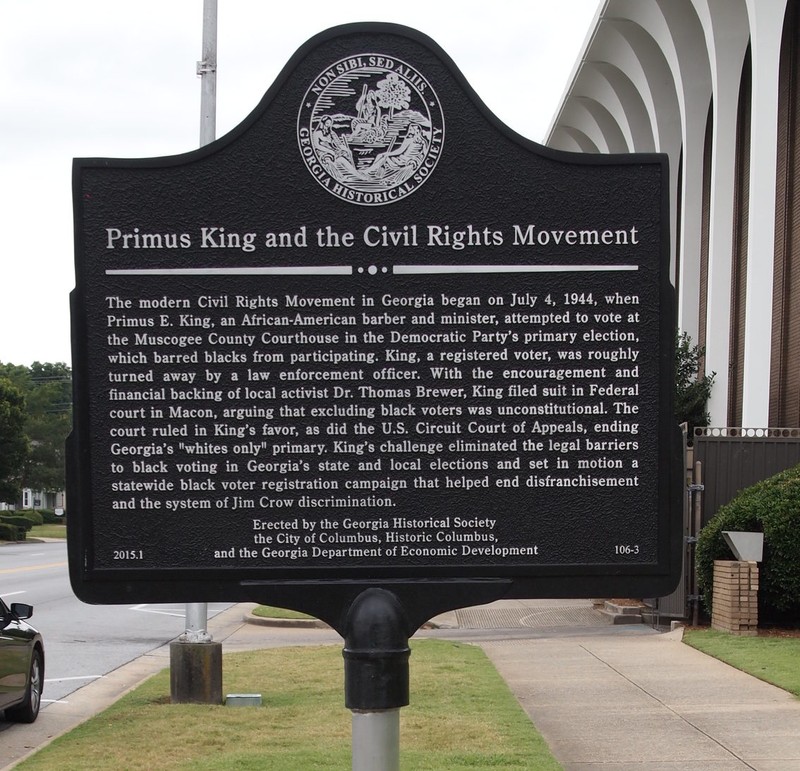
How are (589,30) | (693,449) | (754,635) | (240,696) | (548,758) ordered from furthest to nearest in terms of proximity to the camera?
(589,30)
(693,449)
(754,635)
(240,696)
(548,758)

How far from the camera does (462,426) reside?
3758 mm

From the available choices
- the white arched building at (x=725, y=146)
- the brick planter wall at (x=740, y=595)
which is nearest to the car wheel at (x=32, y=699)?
the brick planter wall at (x=740, y=595)

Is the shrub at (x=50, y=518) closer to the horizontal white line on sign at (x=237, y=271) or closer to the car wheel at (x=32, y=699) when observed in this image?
the car wheel at (x=32, y=699)

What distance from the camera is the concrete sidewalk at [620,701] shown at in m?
8.08

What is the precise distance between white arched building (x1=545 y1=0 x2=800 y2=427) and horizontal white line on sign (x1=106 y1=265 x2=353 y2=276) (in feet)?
65.7

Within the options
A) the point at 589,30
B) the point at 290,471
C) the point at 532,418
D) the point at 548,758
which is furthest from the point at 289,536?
the point at 589,30

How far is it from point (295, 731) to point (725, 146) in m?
21.1

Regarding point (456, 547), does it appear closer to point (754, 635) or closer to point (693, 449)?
point (754, 635)

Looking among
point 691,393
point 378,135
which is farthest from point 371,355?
point 691,393

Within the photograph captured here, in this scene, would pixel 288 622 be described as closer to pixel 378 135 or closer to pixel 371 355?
pixel 371 355

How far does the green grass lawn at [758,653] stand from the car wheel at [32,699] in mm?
6683

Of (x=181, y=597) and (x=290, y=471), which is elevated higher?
(x=290, y=471)

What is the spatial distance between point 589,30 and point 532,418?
29219 millimetres

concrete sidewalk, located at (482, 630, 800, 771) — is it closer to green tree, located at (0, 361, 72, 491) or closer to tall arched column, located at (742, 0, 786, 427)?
tall arched column, located at (742, 0, 786, 427)
